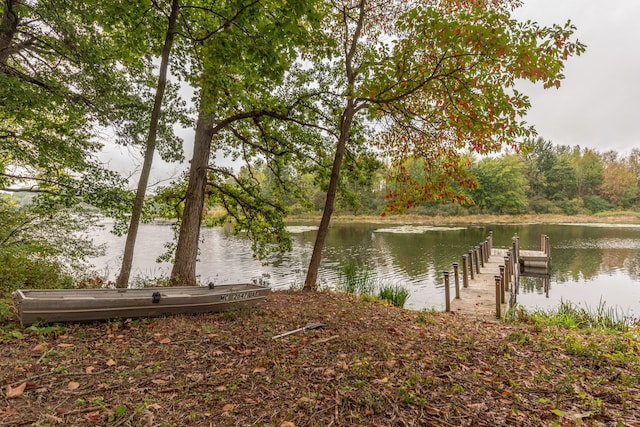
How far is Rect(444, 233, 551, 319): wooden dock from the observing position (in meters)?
8.78

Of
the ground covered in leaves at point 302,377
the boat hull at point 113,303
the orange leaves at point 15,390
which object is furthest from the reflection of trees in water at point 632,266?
the orange leaves at point 15,390

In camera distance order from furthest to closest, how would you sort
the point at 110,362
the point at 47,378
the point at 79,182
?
the point at 79,182
the point at 110,362
the point at 47,378

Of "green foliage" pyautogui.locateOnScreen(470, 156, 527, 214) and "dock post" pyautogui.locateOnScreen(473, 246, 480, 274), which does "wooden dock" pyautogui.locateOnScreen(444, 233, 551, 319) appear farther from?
"green foliage" pyautogui.locateOnScreen(470, 156, 527, 214)

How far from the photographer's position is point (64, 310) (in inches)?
165

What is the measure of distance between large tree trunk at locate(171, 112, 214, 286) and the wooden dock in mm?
7114

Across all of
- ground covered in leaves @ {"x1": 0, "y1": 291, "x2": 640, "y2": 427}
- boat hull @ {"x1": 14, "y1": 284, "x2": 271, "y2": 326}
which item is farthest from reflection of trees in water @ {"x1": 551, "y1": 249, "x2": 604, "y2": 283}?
boat hull @ {"x1": 14, "y1": 284, "x2": 271, "y2": 326}

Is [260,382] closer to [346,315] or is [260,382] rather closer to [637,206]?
[346,315]

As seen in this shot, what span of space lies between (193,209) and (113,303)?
3779mm

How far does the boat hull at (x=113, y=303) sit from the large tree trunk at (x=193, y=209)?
1790 mm

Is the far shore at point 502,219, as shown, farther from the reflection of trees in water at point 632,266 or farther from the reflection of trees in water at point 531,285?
the reflection of trees in water at point 531,285

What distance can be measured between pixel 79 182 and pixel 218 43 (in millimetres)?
4275

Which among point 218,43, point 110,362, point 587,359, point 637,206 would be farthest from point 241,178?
point 637,206

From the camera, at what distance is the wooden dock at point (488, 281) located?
878 centimetres

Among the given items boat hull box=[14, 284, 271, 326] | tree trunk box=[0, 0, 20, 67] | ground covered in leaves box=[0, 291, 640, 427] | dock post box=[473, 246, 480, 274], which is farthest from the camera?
dock post box=[473, 246, 480, 274]
